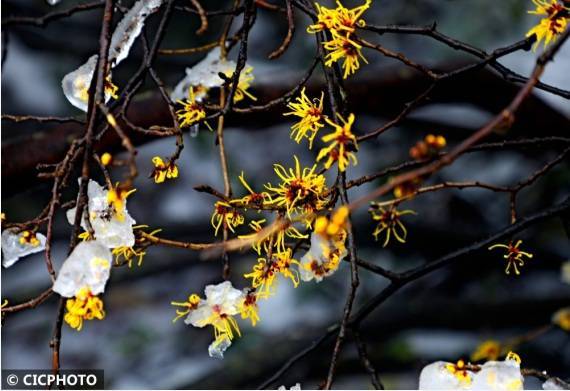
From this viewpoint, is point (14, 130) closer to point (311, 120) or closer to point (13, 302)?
point (13, 302)

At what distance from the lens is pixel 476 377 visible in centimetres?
68

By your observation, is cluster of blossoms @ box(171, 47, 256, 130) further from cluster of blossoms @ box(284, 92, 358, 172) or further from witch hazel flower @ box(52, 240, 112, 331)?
witch hazel flower @ box(52, 240, 112, 331)

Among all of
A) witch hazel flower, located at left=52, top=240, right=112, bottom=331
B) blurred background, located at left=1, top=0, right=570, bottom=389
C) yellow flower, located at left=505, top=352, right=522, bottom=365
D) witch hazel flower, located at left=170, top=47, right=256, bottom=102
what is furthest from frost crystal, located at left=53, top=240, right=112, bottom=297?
blurred background, located at left=1, top=0, right=570, bottom=389

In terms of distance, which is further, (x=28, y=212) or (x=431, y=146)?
(x=28, y=212)

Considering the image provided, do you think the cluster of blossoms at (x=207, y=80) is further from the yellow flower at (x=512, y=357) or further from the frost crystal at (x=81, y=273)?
the yellow flower at (x=512, y=357)

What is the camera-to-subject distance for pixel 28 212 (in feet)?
6.39

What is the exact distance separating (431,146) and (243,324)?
1427 mm

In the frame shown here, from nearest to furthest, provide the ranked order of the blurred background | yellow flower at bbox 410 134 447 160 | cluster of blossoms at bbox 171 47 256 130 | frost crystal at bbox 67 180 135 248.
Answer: yellow flower at bbox 410 134 447 160
frost crystal at bbox 67 180 135 248
cluster of blossoms at bbox 171 47 256 130
the blurred background

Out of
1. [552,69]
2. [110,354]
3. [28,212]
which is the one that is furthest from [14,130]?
[552,69]

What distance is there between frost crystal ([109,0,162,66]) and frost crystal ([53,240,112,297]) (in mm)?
207

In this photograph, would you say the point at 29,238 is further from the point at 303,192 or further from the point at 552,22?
the point at 552,22

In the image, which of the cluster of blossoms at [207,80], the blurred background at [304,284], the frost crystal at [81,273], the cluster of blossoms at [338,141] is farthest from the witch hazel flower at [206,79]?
the blurred background at [304,284]

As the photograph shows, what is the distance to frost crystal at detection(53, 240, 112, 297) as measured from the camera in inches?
23.1

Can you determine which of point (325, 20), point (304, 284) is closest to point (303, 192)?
point (325, 20)
